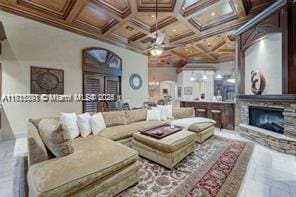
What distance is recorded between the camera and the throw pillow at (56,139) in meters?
1.93

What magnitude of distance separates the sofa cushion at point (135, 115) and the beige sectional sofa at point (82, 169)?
173 cm

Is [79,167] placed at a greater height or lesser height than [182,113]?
lesser

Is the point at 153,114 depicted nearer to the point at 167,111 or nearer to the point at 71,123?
the point at 167,111

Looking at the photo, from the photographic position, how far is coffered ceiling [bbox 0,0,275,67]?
4.32m

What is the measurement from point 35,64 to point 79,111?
2022 millimetres

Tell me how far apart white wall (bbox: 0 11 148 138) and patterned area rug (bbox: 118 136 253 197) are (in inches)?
151

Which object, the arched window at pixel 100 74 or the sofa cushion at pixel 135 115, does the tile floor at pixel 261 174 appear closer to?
the sofa cushion at pixel 135 115

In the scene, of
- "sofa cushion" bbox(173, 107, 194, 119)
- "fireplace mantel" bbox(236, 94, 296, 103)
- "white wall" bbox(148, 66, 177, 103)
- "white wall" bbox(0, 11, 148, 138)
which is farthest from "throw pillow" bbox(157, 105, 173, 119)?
"white wall" bbox(148, 66, 177, 103)

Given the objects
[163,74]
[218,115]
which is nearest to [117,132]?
[218,115]

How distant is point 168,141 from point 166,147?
0.15 m

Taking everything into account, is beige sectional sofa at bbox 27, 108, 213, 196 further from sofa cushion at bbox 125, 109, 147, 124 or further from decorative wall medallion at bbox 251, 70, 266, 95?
decorative wall medallion at bbox 251, 70, 266, 95

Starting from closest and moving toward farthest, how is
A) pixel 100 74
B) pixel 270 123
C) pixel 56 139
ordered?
pixel 56 139, pixel 270 123, pixel 100 74

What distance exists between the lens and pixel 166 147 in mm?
2723

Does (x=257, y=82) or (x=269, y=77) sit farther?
(x=257, y=82)
